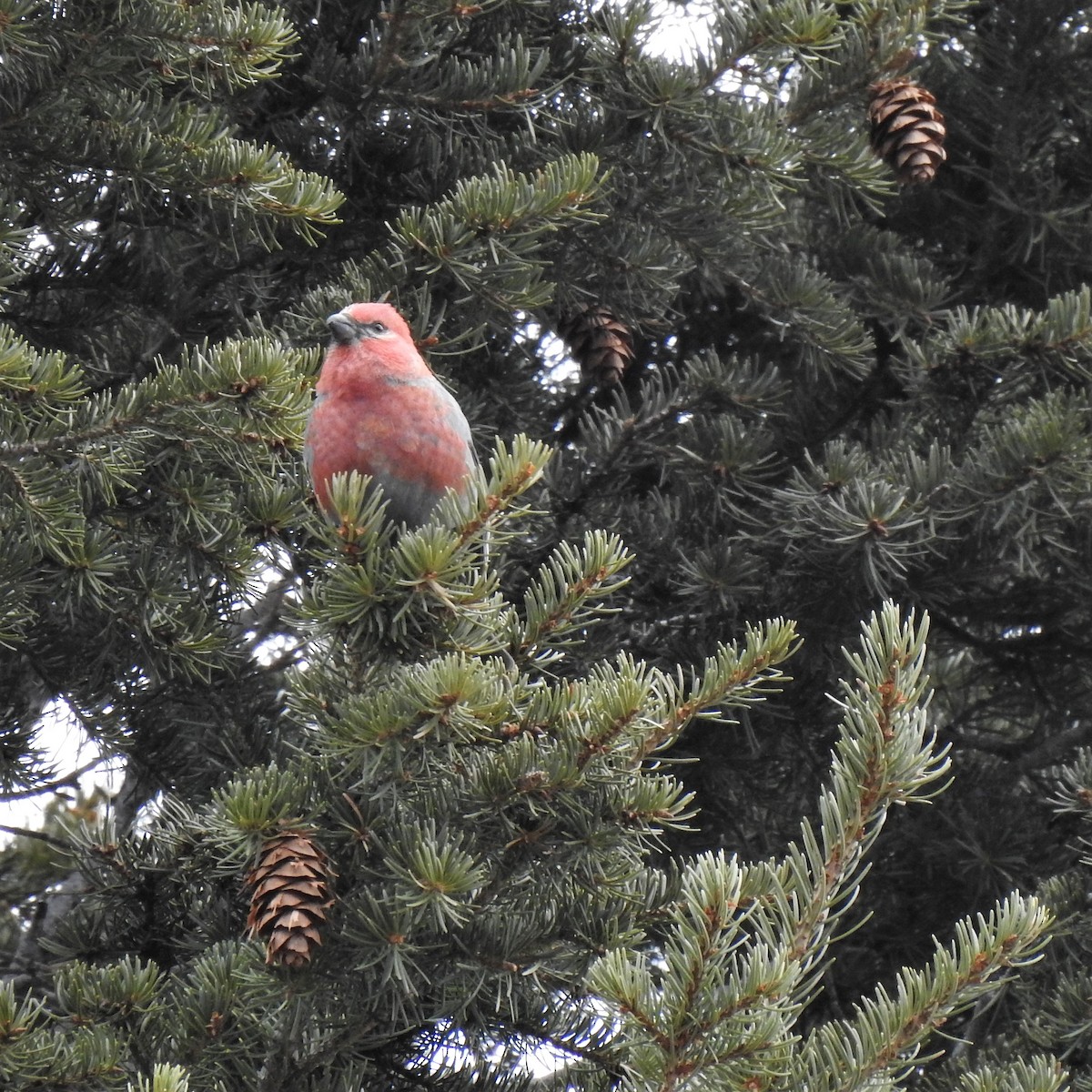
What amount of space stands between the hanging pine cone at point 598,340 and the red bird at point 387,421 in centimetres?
65

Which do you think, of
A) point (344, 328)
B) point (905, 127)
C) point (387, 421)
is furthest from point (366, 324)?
point (905, 127)

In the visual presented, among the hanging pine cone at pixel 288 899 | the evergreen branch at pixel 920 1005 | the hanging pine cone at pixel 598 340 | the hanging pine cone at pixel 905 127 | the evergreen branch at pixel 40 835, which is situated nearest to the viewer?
the evergreen branch at pixel 920 1005

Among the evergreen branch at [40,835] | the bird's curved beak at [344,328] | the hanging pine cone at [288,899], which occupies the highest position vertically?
the bird's curved beak at [344,328]

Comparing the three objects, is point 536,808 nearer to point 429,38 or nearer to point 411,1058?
point 411,1058

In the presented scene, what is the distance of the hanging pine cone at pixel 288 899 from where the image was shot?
2.05 m

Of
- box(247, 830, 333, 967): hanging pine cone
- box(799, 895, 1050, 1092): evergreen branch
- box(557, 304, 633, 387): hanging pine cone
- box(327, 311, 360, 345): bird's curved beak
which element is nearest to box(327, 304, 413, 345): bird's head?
box(327, 311, 360, 345): bird's curved beak

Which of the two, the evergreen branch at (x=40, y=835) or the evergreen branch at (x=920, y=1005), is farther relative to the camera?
the evergreen branch at (x=40, y=835)

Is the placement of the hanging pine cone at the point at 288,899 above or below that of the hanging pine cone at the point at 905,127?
below

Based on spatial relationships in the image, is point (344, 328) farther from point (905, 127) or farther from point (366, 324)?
point (905, 127)

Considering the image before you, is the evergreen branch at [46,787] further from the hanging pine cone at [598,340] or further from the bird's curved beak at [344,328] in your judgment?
the hanging pine cone at [598,340]

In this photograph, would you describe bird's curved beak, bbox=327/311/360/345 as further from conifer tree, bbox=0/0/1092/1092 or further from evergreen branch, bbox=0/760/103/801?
evergreen branch, bbox=0/760/103/801

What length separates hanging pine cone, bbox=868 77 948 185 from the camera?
11.1ft

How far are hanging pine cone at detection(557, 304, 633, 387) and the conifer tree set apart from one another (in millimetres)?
12

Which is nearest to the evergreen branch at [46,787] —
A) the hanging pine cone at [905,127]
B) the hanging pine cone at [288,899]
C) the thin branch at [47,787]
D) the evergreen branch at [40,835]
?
the thin branch at [47,787]
